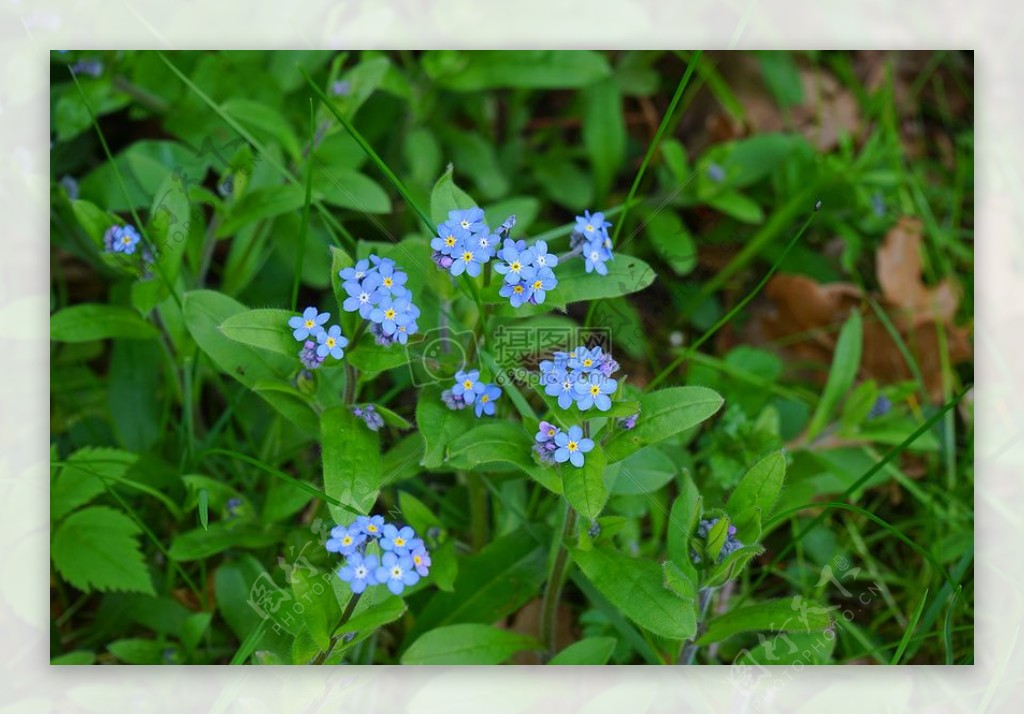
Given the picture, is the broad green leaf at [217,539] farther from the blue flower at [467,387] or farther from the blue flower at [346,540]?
the blue flower at [467,387]

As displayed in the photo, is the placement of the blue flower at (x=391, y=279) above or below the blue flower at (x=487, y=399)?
above

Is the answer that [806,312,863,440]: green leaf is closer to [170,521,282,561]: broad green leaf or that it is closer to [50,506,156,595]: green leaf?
[170,521,282,561]: broad green leaf

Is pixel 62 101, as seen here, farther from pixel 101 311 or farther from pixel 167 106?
pixel 101 311

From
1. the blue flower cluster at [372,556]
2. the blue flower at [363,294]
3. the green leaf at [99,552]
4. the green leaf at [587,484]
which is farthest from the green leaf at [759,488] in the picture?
the green leaf at [99,552]

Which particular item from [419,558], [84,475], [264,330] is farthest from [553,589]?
[84,475]

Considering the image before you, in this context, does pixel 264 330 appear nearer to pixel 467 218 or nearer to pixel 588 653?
pixel 467 218

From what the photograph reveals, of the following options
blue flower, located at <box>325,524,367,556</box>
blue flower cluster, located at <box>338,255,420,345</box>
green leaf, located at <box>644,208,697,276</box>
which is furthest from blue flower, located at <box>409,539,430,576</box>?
green leaf, located at <box>644,208,697,276</box>
